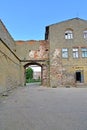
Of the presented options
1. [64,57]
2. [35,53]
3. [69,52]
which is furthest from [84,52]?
[35,53]

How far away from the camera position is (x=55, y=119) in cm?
704

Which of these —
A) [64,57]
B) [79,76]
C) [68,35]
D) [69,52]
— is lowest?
[79,76]

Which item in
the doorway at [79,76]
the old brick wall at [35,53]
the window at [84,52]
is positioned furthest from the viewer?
the old brick wall at [35,53]

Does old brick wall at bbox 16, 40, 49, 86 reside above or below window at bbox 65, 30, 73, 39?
below

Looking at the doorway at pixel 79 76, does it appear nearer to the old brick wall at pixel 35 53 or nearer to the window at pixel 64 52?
the window at pixel 64 52

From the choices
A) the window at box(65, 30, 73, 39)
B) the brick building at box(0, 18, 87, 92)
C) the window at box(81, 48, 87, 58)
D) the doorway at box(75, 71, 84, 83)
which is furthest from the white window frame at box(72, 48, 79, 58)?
the doorway at box(75, 71, 84, 83)

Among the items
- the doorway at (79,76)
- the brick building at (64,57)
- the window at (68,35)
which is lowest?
the doorway at (79,76)

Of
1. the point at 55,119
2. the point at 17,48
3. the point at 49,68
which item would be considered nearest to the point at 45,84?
the point at 49,68

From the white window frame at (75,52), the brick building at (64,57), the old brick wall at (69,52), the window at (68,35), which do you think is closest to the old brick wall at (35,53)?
the brick building at (64,57)

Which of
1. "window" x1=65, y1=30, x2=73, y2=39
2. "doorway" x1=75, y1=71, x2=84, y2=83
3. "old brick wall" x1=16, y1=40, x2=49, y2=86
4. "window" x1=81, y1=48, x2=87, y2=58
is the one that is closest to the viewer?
"doorway" x1=75, y1=71, x2=84, y2=83

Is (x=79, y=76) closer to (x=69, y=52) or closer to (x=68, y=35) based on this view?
(x=69, y=52)

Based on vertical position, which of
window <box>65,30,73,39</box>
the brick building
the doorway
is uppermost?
window <box>65,30,73,39</box>

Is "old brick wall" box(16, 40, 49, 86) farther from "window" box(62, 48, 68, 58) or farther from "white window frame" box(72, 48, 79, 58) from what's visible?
"white window frame" box(72, 48, 79, 58)

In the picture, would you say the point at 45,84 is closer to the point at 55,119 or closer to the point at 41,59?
the point at 41,59
